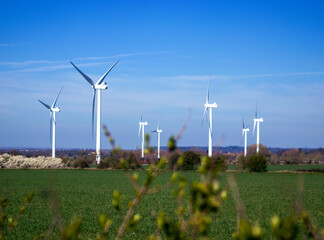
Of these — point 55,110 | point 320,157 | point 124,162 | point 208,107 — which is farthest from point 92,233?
point 320,157

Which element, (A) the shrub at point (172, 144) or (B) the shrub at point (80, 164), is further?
(B) the shrub at point (80, 164)

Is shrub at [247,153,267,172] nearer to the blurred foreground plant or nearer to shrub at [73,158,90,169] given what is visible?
shrub at [73,158,90,169]

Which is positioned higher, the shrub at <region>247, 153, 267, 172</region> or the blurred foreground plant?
the blurred foreground plant

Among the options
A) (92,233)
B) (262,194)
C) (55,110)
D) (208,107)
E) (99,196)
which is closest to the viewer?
(92,233)

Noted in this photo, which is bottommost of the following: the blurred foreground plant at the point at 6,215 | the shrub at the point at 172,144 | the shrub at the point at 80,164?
the shrub at the point at 80,164

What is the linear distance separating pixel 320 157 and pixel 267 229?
11018 centimetres

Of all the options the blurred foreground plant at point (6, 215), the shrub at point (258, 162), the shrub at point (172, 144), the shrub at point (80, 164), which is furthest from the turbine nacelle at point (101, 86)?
the shrub at point (172, 144)

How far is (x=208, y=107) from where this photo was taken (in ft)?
233

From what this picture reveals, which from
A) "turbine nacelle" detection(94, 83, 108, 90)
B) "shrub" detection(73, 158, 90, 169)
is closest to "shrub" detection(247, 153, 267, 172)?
"turbine nacelle" detection(94, 83, 108, 90)

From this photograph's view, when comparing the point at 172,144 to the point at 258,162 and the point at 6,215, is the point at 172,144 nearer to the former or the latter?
the point at 6,215

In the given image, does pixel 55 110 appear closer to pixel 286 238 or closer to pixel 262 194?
pixel 262 194

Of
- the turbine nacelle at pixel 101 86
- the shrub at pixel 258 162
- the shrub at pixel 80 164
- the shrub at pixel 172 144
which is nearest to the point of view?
the shrub at pixel 172 144

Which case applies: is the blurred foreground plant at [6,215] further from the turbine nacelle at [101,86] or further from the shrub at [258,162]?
the shrub at [258,162]

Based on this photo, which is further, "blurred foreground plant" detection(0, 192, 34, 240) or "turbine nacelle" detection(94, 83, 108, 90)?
"turbine nacelle" detection(94, 83, 108, 90)
